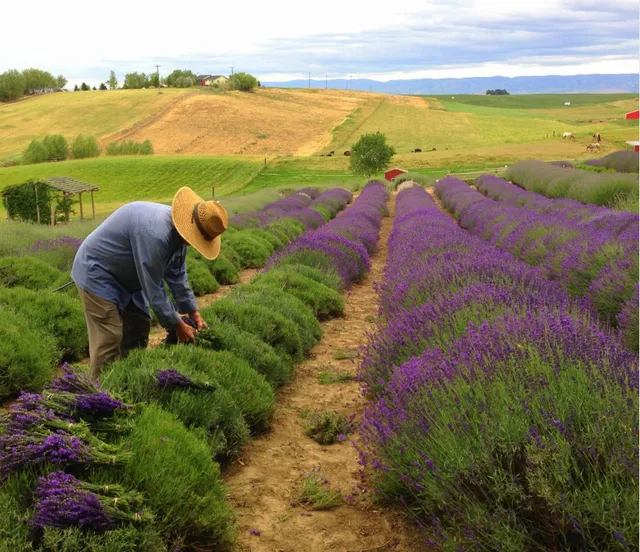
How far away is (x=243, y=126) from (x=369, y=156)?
92.3ft

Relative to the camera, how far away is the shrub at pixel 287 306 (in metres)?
6.55

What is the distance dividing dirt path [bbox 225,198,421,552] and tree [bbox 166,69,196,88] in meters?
114

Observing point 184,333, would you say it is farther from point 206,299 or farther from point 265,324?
point 206,299

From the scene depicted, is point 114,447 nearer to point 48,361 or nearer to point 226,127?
point 48,361

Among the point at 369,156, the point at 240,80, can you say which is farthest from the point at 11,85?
the point at 369,156

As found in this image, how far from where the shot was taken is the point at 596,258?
6266 mm

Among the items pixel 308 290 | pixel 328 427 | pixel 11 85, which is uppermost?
pixel 11 85

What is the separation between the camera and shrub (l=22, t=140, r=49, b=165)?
60.4 meters

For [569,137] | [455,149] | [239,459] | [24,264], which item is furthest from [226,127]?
[239,459]

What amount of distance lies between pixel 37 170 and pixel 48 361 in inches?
2014

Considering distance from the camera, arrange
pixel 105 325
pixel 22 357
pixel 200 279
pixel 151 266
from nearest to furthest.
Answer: pixel 151 266 < pixel 105 325 < pixel 22 357 < pixel 200 279

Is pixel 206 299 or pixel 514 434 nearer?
pixel 514 434

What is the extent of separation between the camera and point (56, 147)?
204ft

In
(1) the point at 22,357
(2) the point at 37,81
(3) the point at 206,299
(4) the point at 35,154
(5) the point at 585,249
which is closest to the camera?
(1) the point at 22,357
